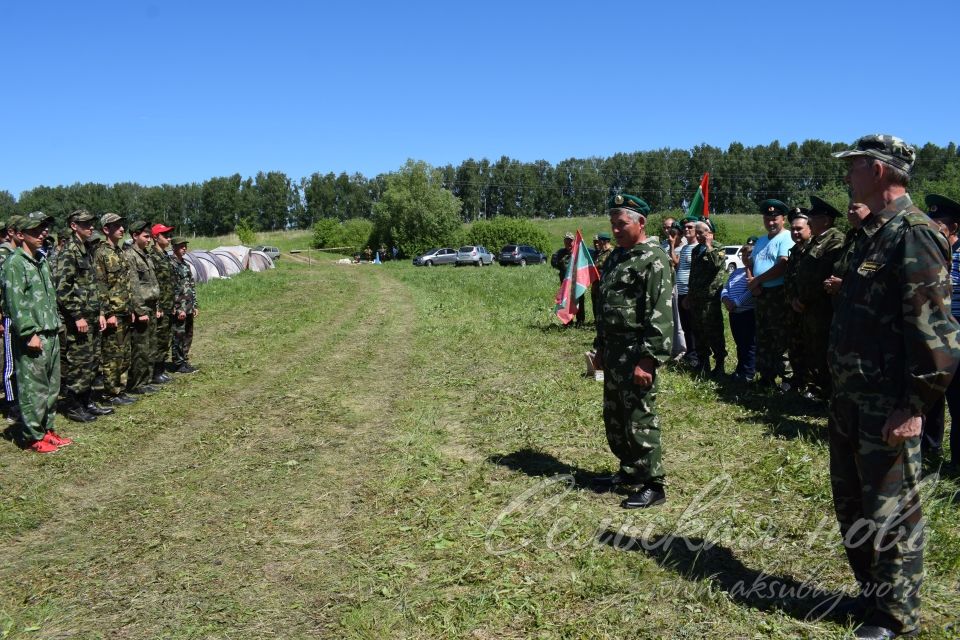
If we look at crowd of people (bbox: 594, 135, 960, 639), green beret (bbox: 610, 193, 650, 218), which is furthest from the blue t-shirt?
green beret (bbox: 610, 193, 650, 218)

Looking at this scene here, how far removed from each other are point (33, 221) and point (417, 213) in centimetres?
5654

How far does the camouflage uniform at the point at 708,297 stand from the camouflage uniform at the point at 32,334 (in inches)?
274

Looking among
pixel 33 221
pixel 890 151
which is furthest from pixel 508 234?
pixel 890 151

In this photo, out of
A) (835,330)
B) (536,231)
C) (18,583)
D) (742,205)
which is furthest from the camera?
(742,205)

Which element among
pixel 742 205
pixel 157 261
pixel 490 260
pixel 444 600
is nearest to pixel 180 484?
pixel 444 600

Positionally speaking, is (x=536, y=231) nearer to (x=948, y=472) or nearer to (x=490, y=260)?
(x=490, y=260)

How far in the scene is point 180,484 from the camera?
514 centimetres

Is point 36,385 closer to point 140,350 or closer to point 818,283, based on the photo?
point 140,350

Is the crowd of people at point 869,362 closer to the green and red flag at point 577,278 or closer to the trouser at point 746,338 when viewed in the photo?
the trouser at point 746,338

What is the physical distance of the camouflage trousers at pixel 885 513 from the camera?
2.82 m

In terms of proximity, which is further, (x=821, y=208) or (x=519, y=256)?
(x=519, y=256)

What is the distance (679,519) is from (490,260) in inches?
1678

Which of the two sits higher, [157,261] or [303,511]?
[157,261]

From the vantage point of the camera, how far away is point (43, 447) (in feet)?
19.2
